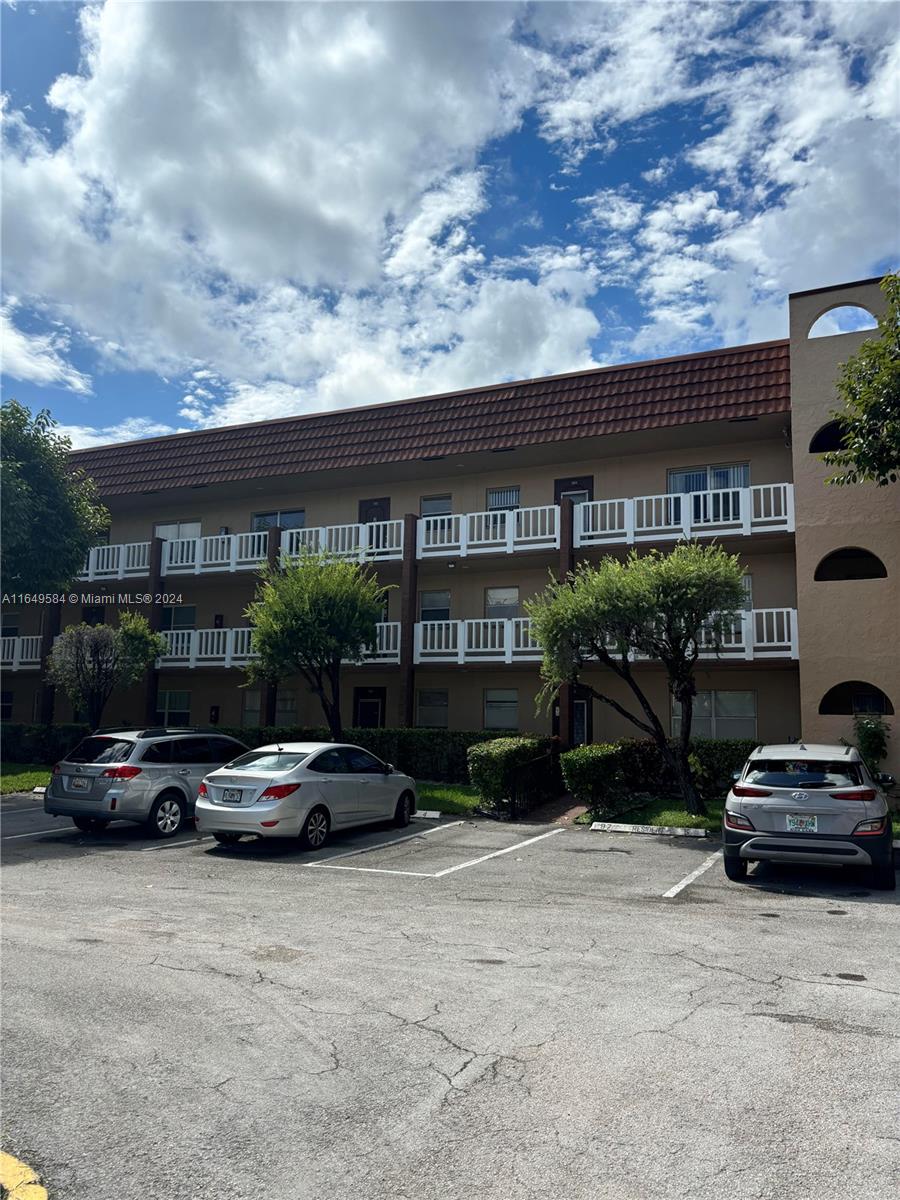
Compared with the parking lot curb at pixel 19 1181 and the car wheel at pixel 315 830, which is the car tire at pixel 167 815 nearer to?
the car wheel at pixel 315 830

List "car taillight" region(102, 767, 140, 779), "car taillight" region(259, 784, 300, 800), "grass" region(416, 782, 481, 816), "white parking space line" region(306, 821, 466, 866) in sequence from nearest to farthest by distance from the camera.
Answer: "white parking space line" region(306, 821, 466, 866) → "car taillight" region(259, 784, 300, 800) → "car taillight" region(102, 767, 140, 779) → "grass" region(416, 782, 481, 816)

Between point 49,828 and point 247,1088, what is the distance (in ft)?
39.7

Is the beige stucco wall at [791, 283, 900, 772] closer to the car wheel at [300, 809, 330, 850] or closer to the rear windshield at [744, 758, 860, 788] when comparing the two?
the rear windshield at [744, 758, 860, 788]

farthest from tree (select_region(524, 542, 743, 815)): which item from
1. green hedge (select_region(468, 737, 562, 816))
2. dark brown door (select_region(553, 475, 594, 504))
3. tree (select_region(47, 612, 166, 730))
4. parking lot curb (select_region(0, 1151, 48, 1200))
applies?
parking lot curb (select_region(0, 1151, 48, 1200))

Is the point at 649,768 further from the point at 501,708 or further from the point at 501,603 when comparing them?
the point at 501,603

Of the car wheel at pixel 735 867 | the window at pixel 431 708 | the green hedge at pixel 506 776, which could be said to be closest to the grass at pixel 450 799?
the green hedge at pixel 506 776

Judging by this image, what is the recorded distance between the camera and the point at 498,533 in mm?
22609

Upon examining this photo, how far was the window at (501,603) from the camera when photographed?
24.1 meters

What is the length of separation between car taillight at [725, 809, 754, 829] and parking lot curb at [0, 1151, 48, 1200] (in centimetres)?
798

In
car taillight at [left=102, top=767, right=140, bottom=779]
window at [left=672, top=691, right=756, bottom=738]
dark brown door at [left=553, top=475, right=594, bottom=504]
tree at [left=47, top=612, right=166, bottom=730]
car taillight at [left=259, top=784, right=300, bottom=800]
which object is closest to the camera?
car taillight at [left=259, top=784, right=300, bottom=800]

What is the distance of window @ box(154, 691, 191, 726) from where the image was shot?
28.2 meters

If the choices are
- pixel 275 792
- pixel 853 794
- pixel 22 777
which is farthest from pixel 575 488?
pixel 22 777

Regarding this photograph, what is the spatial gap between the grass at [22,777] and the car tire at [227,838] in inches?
369

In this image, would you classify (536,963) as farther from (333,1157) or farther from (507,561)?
(507,561)
